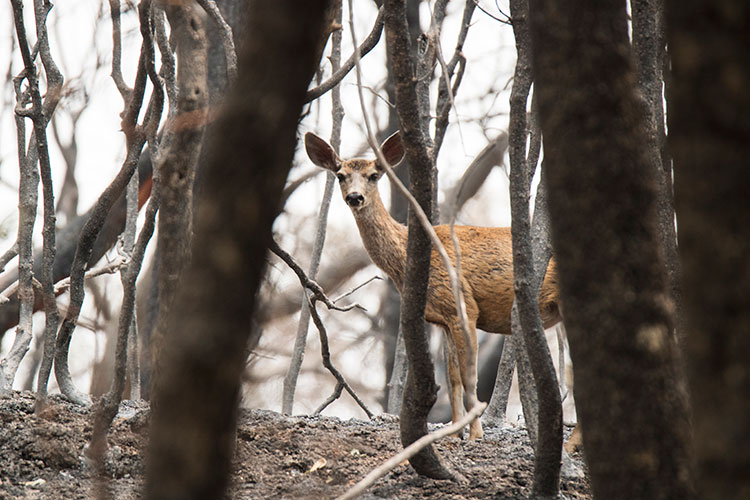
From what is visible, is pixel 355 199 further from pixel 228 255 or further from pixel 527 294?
pixel 228 255

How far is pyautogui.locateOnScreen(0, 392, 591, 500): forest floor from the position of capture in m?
3.57

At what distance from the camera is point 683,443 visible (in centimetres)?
147

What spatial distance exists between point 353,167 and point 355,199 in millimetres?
401

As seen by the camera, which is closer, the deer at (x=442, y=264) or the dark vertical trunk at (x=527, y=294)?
the dark vertical trunk at (x=527, y=294)

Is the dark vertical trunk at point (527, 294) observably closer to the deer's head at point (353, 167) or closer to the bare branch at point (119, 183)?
the bare branch at point (119, 183)

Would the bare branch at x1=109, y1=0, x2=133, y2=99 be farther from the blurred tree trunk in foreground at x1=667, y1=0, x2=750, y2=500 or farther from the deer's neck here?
the blurred tree trunk in foreground at x1=667, y1=0, x2=750, y2=500

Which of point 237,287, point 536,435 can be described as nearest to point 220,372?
point 237,287

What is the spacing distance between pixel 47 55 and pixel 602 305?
3937 millimetres

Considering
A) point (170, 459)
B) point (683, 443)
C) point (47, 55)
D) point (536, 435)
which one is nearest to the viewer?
point (170, 459)

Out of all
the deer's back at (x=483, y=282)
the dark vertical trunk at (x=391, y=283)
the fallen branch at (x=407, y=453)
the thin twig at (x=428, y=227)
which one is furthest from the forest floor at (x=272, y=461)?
the dark vertical trunk at (x=391, y=283)

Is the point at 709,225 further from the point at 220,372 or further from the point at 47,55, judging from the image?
the point at 47,55

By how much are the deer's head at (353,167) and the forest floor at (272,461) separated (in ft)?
8.71

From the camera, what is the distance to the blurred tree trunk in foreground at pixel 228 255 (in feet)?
2.97

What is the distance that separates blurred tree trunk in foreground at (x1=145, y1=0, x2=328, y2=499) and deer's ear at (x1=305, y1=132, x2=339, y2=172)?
5.94 metres
